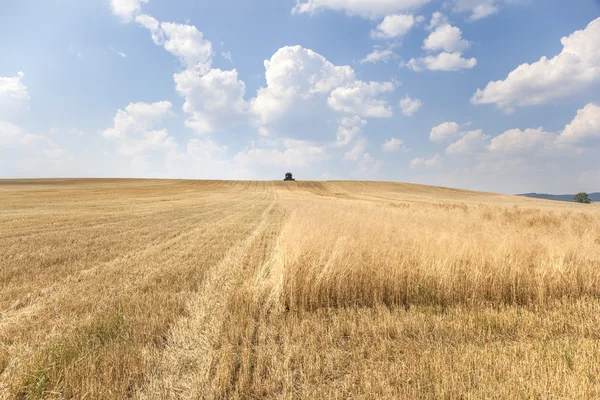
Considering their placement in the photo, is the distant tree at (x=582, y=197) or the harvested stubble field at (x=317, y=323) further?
the distant tree at (x=582, y=197)

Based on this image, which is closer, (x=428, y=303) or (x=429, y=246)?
(x=428, y=303)

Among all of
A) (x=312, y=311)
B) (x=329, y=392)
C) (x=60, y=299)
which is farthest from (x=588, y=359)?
(x=60, y=299)

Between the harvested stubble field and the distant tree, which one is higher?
the distant tree

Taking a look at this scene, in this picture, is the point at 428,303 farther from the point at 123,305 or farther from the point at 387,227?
the point at 123,305

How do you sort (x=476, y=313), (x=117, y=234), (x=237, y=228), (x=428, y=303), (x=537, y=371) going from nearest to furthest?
(x=537, y=371)
(x=476, y=313)
(x=428, y=303)
(x=117, y=234)
(x=237, y=228)

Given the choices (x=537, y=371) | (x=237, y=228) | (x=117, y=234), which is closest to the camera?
(x=537, y=371)

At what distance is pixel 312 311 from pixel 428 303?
2.24m

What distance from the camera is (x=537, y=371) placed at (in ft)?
10.4

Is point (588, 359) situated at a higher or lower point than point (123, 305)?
higher

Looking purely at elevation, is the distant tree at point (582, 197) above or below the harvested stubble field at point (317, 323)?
above

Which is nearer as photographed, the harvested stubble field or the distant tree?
the harvested stubble field

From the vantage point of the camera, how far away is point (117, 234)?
12297 millimetres

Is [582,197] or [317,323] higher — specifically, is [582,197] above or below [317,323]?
above

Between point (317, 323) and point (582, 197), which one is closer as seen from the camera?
point (317, 323)
